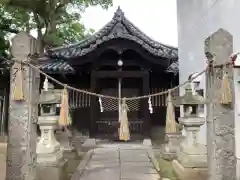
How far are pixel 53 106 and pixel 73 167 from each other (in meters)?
2.15

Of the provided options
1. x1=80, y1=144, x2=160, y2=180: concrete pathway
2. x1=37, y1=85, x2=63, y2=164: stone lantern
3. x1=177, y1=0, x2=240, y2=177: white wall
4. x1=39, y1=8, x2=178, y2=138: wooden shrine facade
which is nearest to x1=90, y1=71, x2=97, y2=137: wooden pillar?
x1=39, y1=8, x2=178, y2=138: wooden shrine facade

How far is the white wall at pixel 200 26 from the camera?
7680mm

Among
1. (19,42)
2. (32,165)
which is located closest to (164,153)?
(32,165)

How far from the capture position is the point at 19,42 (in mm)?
4816

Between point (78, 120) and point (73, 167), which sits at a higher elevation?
point (78, 120)

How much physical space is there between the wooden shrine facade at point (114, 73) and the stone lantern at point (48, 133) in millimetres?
5888

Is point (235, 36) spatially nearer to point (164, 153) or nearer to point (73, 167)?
point (164, 153)

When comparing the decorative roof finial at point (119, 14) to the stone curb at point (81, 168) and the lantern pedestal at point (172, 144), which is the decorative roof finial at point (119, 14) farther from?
the stone curb at point (81, 168)

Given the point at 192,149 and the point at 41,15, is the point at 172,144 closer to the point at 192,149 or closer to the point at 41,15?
the point at 192,149

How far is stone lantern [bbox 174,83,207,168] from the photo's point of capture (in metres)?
6.31

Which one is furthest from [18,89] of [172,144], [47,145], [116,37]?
[116,37]

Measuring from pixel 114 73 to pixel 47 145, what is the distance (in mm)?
6661

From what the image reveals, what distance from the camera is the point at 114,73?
42.7ft

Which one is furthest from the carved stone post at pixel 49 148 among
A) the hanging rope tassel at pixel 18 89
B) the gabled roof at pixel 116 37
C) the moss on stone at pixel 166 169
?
the gabled roof at pixel 116 37
